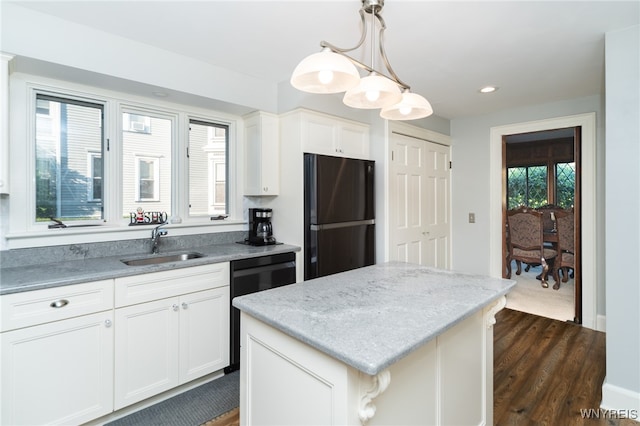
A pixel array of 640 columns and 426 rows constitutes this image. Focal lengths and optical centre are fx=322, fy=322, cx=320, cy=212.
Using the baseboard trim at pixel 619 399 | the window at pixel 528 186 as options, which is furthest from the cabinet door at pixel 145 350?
the window at pixel 528 186

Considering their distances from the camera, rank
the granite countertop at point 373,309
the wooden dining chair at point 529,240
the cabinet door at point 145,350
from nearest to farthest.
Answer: the granite countertop at point 373,309
the cabinet door at point 145,350
the wooden dining chair at point 529,240

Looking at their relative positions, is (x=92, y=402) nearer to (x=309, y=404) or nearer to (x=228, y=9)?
(x=309, y=404)

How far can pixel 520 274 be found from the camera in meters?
5.52

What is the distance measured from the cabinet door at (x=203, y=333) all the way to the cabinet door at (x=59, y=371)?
0.44m

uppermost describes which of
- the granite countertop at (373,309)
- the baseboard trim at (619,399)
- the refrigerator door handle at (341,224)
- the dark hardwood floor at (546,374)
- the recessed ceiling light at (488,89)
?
the recessed ceiling light at (488,89)

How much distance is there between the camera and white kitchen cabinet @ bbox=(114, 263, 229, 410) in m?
1.93

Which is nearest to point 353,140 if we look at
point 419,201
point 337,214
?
point 337,214

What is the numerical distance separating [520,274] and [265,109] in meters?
5.12

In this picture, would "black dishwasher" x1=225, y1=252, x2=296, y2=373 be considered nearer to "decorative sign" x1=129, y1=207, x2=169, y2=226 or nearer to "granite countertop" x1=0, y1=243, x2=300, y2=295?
"granite countertop" x1=0, y1=243, x2=300, y2=295

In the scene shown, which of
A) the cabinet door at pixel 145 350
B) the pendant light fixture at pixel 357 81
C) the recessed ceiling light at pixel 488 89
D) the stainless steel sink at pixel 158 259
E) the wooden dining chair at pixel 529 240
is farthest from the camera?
the wooden dining chair at pixel 529 240

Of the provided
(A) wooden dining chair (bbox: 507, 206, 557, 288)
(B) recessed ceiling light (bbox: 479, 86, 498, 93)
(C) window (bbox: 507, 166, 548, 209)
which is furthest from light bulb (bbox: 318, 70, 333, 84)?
(C) window (bbox: 507, 166, 548, 209)

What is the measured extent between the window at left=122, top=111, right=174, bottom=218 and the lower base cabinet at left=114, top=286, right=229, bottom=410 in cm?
90

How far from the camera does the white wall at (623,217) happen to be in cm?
188

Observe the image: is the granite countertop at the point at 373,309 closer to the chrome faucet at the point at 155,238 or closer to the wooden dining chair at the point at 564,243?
the chrome faucet at the point at 155,238
